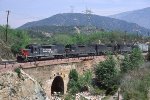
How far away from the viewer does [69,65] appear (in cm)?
5581

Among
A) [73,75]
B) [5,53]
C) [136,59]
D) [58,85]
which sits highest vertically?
[136,59]

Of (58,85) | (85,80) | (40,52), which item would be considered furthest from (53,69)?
(85,80)

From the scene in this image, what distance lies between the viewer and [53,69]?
5106 cm

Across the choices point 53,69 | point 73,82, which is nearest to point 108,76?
point 73,82

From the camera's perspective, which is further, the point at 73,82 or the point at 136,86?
the point at 73,82

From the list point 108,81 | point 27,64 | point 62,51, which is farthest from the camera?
point 62,51

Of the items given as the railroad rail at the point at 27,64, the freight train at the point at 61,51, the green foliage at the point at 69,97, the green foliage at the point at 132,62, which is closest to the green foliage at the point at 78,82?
the green foliage at the point at 69,97

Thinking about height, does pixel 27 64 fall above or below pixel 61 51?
below

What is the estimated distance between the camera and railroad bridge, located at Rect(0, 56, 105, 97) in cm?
4581

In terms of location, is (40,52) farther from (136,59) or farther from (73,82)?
(136,59)

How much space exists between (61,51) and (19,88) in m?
20.2

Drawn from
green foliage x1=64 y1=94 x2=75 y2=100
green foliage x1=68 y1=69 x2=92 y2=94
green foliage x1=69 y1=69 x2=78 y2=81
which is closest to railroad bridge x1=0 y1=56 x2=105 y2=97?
green foliage x1=69 y1=69 x2=78 y2=81

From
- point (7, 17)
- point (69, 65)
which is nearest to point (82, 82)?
point (69, 65)

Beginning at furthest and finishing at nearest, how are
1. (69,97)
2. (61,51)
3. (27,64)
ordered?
(61,51)
(69,97)
(27,64)
